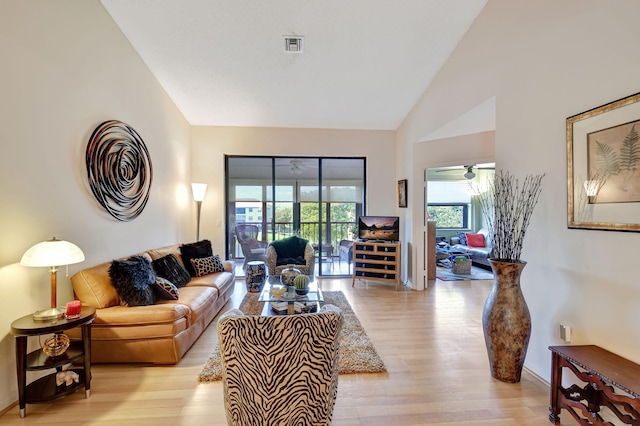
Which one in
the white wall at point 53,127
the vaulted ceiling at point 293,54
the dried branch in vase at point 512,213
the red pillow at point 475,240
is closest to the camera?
the white wall at point 53,127

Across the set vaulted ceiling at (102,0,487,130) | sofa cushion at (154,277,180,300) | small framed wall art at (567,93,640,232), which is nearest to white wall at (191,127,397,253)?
vaulted ceiling at (102,0,487,130)

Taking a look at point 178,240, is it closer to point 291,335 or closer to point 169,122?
point 169,122

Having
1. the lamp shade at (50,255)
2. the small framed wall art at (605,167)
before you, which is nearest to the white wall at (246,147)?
the lamp shade at (50,255)

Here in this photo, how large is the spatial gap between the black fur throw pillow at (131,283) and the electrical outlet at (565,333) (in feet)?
11.6

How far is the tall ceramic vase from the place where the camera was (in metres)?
2.26

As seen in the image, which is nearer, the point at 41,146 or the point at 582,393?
the point at 582,393

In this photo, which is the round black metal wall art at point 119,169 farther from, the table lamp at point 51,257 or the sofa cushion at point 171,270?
the table lamp at point 51,257

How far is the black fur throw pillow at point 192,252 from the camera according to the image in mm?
4184

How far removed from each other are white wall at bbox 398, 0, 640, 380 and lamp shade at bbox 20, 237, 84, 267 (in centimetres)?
367

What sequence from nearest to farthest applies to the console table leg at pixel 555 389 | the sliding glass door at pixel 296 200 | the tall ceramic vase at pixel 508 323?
1. the console table leg at pixel 555 389
2. the tall ceramic vase at pixel 508 323
3. the sliding glass door at pixel 296 200

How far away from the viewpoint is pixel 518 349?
2.27 metres

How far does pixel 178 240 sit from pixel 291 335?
163 inches

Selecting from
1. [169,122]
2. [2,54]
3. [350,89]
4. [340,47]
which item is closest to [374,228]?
[350,89]

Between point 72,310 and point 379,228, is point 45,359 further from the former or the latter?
point 379,228
